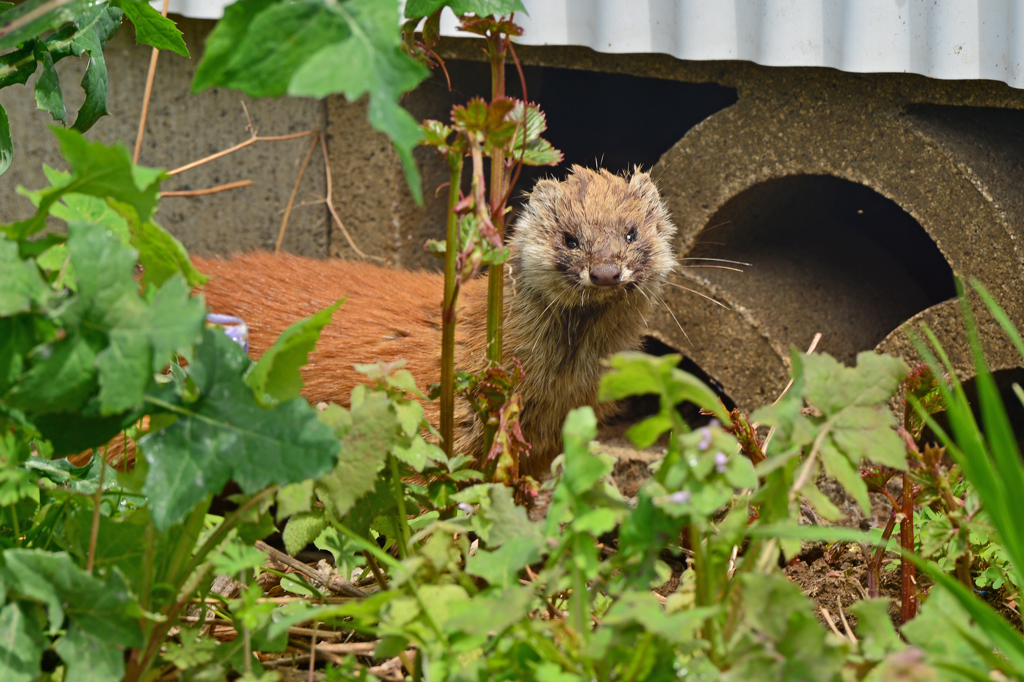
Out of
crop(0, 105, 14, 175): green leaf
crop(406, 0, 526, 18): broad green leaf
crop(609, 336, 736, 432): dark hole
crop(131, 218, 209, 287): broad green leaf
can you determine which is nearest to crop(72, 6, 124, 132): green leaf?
crop(0, 105, 14, 175): green leaf

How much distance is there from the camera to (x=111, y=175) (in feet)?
3.63

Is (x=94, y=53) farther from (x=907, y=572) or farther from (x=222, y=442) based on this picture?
(x=907, y=572)

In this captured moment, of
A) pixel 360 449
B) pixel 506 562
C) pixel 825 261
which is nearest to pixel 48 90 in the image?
pixel 360 449

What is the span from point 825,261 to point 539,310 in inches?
49.6

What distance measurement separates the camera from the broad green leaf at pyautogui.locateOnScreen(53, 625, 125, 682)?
1.06 m

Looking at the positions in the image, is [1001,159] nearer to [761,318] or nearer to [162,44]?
[761,318]

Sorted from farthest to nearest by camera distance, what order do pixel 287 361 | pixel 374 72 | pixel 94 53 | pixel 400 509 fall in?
1. pixel 94 53
2. pixel 400 509
3. pixel 287 361
4. pixel 374 72

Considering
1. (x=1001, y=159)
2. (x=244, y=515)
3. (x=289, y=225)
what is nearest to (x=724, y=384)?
(x=1001, y=159)

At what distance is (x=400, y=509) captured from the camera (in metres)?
1.39

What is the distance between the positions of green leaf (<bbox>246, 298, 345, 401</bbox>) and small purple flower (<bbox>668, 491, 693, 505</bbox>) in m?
0.51

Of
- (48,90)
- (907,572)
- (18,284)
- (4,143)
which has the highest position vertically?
(48,90)

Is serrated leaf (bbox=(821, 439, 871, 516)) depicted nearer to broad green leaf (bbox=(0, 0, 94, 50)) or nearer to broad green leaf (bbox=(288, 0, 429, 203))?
broad green leaf (bbox=(288, 0, 429, 203))

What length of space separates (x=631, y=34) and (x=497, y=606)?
2.26 meters

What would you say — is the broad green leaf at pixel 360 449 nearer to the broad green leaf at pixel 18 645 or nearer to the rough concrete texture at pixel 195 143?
A: the broad green leaf at pixel 18 645
